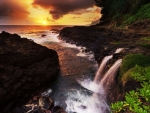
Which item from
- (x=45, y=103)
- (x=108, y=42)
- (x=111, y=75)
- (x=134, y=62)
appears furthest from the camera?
(x=108, y=42)

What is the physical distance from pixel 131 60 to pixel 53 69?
7.82 m

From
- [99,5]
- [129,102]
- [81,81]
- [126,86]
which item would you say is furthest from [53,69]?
[99,5]

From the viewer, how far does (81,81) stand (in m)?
13.8

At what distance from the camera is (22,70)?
11.9 metres

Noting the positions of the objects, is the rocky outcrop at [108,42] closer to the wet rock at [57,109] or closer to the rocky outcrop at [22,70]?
the rocky outcrop at [22,70]

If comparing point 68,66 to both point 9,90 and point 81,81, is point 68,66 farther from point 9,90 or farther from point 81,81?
point 9,90

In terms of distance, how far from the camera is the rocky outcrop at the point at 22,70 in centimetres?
1002

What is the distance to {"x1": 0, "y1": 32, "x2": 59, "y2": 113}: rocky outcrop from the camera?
32.9ft

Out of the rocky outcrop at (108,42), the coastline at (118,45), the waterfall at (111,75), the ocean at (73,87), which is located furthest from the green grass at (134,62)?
the rocky outcrop at (108,42)

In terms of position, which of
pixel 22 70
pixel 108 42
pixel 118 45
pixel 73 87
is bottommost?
pixel 73 87

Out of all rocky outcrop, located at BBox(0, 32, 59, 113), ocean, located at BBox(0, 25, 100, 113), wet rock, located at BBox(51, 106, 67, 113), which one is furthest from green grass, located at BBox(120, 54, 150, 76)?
rocky outcrop, located at BBox(0, 32, 59, 113)

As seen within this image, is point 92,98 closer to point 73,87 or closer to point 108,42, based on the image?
point 73,87

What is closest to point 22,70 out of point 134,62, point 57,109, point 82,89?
point 57,109

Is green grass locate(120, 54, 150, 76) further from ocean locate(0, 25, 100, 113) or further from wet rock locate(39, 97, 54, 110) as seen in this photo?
wet rock locate(39, 97, 54, 110)
